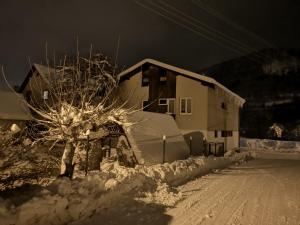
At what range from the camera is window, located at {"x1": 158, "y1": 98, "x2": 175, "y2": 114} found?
2519 cm

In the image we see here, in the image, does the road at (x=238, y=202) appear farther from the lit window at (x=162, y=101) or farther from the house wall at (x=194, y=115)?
the lit window at (x=162, y=101)

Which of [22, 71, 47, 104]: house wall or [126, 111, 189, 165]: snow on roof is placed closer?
[126, 111, 189, 165]: snow on roof

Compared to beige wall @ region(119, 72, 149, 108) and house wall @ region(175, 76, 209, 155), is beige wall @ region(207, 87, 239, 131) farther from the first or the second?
beige wall @ region(119, 72, 149, 108)

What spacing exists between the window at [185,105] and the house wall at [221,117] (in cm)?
156

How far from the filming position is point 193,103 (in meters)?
24.3

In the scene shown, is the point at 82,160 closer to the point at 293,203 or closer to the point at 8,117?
the point at 293,203

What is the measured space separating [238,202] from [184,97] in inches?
651

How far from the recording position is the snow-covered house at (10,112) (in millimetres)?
24481

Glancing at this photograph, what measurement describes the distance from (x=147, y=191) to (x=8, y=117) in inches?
753

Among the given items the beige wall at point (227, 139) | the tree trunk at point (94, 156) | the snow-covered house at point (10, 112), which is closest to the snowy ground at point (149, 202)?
the tree trunk at point (94, 156)

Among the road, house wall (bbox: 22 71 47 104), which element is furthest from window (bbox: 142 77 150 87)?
the road

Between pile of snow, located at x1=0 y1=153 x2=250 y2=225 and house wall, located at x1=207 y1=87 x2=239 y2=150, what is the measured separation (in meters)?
13.4

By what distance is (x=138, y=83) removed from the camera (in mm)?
26875

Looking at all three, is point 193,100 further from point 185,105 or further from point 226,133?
point 226,133
